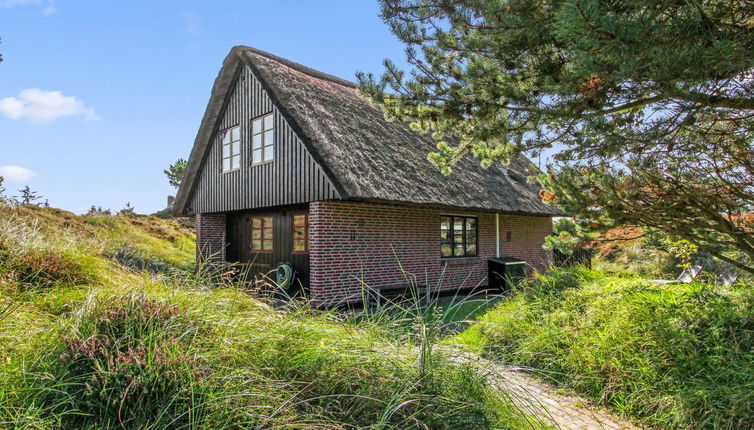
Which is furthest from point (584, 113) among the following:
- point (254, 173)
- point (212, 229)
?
point (212, 229)

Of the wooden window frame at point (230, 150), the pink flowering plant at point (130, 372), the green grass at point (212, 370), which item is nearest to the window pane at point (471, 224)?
the wooden window frame at point (230, 150)

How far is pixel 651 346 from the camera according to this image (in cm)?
398

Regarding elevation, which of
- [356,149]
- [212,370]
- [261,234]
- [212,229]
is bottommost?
[212,370]

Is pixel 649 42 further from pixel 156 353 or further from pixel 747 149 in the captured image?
pixel 156 353

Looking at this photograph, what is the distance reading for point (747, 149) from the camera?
4.05m

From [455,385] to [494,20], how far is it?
2800mm

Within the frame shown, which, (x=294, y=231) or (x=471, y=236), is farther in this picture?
(x=471, y=236)

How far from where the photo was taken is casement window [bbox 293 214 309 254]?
10.3 metres

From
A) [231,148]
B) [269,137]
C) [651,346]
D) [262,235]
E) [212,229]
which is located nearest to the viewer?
[651,346]

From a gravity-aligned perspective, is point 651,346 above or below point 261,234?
below

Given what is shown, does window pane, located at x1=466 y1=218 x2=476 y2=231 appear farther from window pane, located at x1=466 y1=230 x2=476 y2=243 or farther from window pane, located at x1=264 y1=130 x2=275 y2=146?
window pane, located at x1=264 y1=130 x2=275 y2=146

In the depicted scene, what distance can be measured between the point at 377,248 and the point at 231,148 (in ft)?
16.0

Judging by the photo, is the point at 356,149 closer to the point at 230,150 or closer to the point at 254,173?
the point at 254,173

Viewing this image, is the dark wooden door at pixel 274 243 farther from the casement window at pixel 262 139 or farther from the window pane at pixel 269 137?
the window pane at pixel 269 137
